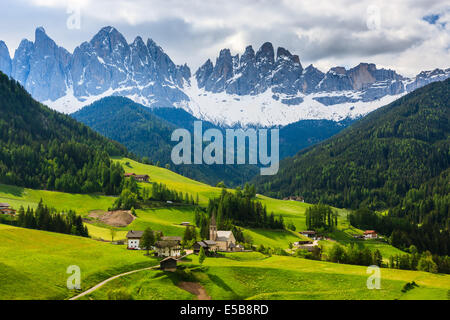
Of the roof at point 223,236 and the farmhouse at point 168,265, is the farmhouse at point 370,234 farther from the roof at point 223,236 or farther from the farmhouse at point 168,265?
the farmhouse at point 168,265

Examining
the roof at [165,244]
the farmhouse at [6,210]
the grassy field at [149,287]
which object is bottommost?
the grassy field at [149,287]

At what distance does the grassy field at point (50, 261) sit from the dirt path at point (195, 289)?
1198cm

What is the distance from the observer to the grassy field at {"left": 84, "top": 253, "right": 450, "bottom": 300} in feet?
265

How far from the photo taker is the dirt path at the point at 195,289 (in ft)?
262

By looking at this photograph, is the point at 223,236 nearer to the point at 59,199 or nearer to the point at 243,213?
the point at 243,213

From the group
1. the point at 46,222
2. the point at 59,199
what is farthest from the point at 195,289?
the point at 59,199

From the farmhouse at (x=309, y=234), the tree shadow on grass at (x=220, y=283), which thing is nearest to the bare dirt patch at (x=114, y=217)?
the farmhouse at (x=309, y=234)

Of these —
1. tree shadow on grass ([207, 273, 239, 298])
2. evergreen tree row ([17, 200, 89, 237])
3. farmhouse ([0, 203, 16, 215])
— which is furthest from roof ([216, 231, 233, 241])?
farmhouse ([0, 203, 16, 215])

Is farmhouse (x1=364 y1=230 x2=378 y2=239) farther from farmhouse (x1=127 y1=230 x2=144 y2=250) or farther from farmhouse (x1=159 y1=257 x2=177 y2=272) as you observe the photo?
farmhouse (x1=159 y1=257 x2=177 y2=272)
